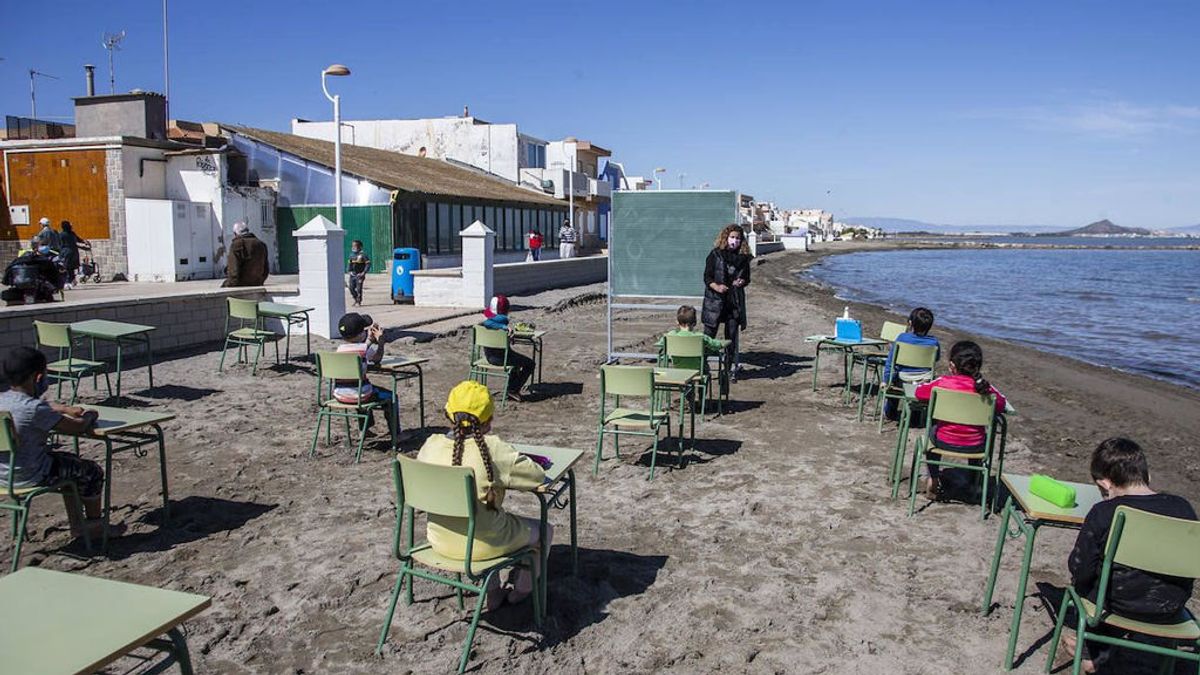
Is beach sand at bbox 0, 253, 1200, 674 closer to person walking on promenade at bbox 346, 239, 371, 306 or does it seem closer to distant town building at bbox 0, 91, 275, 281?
person walking on promenade at bbox 346, 239, 371, 306

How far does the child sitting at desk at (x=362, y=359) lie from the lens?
7.00m

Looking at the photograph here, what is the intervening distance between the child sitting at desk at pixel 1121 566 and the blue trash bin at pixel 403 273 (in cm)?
1551

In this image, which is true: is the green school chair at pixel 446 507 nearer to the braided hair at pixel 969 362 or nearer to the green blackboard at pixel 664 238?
the braided hair at pixel 969 362

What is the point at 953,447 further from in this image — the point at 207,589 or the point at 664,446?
the point at 207,589

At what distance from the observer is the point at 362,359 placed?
6.92 m

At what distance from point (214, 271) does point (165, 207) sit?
2.27 meters

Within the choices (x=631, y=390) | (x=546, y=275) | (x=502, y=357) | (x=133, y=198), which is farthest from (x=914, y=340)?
(x=133, y=198)

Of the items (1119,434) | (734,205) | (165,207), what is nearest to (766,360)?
(734,205)

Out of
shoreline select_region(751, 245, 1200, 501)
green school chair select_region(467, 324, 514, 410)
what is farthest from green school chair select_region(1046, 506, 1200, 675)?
green school chair select_region(467, 324, 514, 410)

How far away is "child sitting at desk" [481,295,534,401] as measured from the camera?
9414mm

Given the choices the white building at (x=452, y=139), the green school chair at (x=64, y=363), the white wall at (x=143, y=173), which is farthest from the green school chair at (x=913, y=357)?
the white building at (x=452, y=139)

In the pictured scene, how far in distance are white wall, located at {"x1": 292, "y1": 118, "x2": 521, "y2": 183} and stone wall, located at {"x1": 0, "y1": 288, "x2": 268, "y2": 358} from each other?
3397 cm

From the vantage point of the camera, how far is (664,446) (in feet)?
25.1

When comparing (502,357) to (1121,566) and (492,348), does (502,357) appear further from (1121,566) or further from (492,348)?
(1121,566)
